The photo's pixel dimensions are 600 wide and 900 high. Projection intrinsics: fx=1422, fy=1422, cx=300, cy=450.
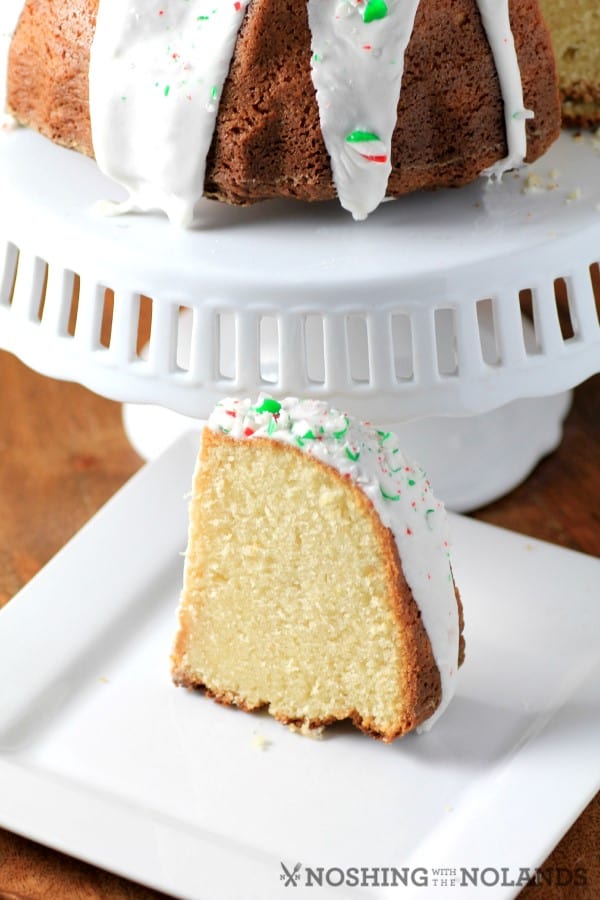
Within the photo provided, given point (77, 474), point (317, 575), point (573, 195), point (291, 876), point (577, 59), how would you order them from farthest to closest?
point (77, 474), point (577, 59), point (573, 195), point (317, 575), point (291, 876)

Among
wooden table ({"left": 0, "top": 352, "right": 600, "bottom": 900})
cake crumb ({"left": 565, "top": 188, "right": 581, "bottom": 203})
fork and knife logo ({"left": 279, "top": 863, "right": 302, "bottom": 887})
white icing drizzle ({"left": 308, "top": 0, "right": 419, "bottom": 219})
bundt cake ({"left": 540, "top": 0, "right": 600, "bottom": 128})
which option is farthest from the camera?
wooden table ({"left": 0, "top": 352, "right": 600, "bottom": 900})

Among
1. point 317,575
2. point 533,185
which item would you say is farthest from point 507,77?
point 317,575

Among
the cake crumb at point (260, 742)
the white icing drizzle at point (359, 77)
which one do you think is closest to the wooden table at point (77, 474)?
the cake crumb at point (260, 742)

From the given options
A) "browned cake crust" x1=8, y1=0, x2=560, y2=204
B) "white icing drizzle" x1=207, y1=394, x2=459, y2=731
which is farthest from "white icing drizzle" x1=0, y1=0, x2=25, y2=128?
"white icing drizzle" x1=207, y1=394, x2=459, y2=731

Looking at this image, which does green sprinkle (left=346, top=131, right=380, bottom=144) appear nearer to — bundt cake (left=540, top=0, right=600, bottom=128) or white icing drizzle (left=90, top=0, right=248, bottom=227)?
white icing drizzle (left=90, top=0, right=248, bottom=227)

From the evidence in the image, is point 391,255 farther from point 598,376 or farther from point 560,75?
point 598,376

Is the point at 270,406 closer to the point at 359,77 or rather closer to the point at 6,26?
the point at 359,77
